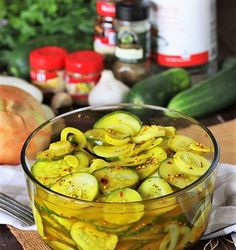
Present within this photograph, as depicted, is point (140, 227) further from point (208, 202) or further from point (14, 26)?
point (14, 26)

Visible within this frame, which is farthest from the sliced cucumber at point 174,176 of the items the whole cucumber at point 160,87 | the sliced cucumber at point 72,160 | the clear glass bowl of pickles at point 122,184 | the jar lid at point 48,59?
the jar lid at point 48,59

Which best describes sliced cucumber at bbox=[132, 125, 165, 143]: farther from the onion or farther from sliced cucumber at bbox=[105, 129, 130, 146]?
the onion

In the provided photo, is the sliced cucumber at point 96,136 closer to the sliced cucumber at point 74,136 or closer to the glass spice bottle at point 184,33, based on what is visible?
the sliced cucumber at point 74,136

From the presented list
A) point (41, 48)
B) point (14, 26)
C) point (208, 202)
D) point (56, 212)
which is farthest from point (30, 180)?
point (14, 26)

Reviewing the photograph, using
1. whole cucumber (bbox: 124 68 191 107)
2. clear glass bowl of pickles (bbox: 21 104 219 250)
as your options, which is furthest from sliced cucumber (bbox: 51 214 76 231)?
whole cucumber (bbox: 124 68 191 107)

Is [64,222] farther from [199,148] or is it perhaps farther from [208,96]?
[208,96]
